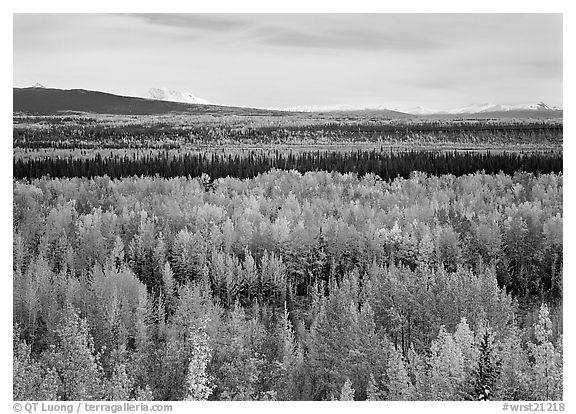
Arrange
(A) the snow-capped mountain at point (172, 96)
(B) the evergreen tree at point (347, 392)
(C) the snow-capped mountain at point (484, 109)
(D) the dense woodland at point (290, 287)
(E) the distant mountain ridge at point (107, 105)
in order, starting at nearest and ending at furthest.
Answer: (B) the evergreen tree at point (347, 392) → (D) the dense woodland at point (290, 287) → (C) the snow-capped mountain at point (484, 109) → (E) the distant mountain ridge at point (107, 105) → (A) the snow-capped mountain at point (172, 96)

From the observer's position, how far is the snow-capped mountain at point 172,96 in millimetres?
6207

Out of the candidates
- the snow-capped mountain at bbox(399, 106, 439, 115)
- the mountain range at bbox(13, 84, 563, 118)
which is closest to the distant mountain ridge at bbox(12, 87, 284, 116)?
the mountain range at bbox(13, 84, 563, 118)

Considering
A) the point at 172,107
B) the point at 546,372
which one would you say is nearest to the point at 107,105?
the point at 172,107

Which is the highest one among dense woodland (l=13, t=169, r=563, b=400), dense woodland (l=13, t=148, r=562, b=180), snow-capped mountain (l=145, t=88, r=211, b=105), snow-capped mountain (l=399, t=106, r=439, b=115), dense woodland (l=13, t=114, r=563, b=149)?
snow-capped mountain (l=145, t=88, r=211, b=105)

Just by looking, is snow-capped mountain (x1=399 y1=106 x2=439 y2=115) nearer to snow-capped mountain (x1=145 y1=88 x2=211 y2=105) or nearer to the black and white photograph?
the black and white photograph

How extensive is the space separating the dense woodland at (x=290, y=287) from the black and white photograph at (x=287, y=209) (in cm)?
2

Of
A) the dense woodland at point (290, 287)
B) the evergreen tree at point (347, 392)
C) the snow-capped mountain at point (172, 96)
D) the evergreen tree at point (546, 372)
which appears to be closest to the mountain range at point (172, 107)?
the snow-capped mountain at point (172, 96)

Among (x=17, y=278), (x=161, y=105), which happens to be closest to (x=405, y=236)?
(x=161, y=105)

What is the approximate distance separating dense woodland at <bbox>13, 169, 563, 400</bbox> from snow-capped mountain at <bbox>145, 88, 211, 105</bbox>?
0.72 m

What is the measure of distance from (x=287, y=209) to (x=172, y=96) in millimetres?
1485

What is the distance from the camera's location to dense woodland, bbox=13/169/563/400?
17.0 ft

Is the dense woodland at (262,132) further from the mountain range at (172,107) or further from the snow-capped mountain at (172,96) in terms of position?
the snow-capped mountain at (172,96)
